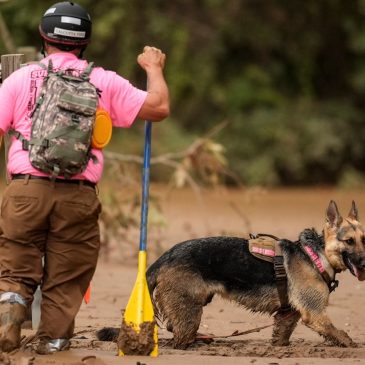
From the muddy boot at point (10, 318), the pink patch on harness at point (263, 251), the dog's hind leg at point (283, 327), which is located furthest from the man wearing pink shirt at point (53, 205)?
the dog's hind leg at point (283, 327)

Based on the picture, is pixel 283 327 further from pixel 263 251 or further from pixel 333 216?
pixel 333 216

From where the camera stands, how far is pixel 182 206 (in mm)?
18312

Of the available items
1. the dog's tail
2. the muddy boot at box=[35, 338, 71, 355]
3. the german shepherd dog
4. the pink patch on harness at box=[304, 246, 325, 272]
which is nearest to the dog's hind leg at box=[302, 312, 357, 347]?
the german shepherd dog

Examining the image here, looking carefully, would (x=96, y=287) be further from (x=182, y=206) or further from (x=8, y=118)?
(x=182, y=206)

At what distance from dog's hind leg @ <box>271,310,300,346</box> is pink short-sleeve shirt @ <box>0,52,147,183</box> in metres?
1.95

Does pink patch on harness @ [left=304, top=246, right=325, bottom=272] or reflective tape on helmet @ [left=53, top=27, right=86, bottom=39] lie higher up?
reflective tape on helmet @ [left=53, top=27, right=86, bottom=39]

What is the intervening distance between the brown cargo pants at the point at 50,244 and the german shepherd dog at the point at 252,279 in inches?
31.4

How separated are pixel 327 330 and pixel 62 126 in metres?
2.50

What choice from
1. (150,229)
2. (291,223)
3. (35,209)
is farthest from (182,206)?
(35,209)

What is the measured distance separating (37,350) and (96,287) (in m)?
3.71

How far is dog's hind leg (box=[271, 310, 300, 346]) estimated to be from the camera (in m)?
7.57

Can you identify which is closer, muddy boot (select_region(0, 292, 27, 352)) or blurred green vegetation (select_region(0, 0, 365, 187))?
muddy boot (select_region(0, 292, 27, 352))

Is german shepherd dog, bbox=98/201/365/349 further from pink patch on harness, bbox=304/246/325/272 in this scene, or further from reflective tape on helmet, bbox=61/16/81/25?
reflective tape on helmet, bbox=61/16/81/25

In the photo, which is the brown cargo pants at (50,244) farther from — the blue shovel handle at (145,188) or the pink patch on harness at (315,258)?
the pink patch on harness at (315,258)
